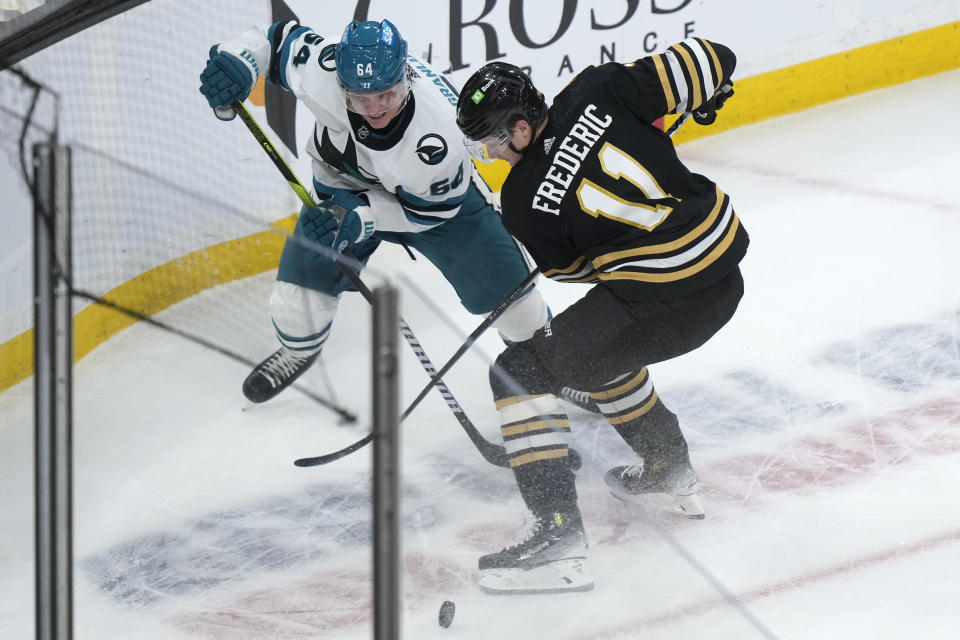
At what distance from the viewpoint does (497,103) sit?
214 centimetres

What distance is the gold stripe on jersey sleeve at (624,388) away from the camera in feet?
8.21

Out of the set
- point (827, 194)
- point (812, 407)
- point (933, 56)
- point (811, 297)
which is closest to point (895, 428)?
point (812, 407)

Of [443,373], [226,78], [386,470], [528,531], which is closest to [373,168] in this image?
[226,78]

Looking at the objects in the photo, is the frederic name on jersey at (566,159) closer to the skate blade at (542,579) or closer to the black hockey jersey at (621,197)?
the black hockey jersey at (621,197)

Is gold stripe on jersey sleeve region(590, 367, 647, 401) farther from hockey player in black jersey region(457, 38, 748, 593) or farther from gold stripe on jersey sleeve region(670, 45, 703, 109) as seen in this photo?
gold stripe on jersey sleeve region(670, 45, 703, 109)

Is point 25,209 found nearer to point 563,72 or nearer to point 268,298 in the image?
point 268,298

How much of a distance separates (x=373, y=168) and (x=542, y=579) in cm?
94

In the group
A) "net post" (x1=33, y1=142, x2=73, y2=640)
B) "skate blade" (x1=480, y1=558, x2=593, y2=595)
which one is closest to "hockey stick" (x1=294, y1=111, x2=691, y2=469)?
"skate blade" (x1=480, y1=558, x2=593, y2=595)

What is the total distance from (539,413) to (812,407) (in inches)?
37.2

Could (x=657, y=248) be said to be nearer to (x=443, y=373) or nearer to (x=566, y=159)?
(x=566, y=159)

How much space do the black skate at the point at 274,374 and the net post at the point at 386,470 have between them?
5.68 feet

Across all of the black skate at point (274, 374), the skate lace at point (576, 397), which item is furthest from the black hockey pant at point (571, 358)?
the black skate at point (274, 374)

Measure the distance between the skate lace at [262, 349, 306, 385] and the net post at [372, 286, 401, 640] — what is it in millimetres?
1775

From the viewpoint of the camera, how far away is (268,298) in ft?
10.3
